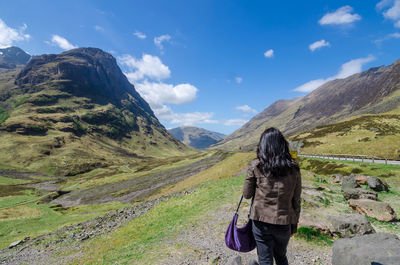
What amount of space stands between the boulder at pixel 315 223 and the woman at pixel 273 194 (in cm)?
771

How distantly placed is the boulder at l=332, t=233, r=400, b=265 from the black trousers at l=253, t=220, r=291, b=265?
11.4 feet

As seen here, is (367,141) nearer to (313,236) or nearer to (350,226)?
(350,226)

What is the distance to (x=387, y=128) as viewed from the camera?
6819 centimetres

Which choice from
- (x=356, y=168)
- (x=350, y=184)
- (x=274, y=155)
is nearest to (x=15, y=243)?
(x=274, y=155)

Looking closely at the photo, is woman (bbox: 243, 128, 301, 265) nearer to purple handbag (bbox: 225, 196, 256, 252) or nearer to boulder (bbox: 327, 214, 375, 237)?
purple handbag (bbox: 225, 196, 256, 252)

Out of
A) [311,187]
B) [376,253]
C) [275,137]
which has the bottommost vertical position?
[311,187]

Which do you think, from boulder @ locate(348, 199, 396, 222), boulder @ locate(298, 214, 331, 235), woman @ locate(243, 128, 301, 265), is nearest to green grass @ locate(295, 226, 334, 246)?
boulder @ locate(298, 214, 331, 235)

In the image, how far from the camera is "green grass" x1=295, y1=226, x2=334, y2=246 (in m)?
10.7

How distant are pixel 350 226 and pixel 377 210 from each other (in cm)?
545

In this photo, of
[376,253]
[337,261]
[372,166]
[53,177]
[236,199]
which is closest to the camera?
[376,253]

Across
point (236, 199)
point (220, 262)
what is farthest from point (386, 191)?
point (220, 262)

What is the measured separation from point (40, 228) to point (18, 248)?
12.7 m

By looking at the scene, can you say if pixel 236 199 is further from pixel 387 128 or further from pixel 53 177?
pixel 53 177

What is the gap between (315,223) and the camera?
1186 cm
